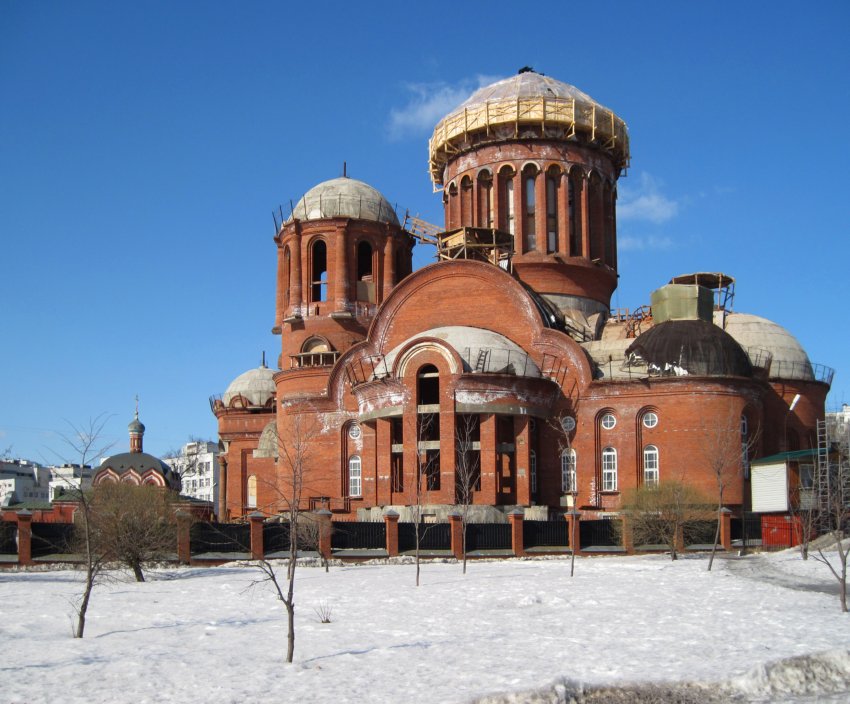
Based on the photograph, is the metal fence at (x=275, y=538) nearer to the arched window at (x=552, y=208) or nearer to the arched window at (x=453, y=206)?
the arched window at (x=552, y=208)

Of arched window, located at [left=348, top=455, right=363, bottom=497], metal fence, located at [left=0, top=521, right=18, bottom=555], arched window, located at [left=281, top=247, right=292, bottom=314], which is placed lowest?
metal fence, located at [left=0, top=521, right=18, bottom=555]

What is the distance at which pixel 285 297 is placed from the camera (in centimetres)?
4925

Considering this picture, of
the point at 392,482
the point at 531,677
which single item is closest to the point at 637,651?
the point at 531,677

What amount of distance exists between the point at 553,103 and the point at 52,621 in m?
36.7

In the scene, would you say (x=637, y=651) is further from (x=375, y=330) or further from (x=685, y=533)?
(x=375, y=330)

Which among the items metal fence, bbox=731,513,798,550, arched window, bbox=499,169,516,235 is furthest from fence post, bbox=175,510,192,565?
arched window, bbox=499,169,516,235

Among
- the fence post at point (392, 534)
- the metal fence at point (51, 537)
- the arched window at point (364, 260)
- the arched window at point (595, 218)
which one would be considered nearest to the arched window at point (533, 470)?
the fence post at point (392, 534)

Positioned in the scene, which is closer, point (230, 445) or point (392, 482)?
point (392, 482)

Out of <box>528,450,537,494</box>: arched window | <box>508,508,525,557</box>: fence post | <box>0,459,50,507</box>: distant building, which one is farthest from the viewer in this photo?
<box>0,459,50,507</box>: distant building

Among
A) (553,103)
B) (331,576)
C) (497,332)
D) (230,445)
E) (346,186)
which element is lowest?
(331,576)

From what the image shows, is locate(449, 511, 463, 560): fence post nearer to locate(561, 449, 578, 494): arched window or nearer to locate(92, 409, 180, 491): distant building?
locate(561, 449, 578, 494): arched window

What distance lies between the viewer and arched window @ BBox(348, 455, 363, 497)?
43656 millimetres

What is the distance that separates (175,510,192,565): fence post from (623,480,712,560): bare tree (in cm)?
1358

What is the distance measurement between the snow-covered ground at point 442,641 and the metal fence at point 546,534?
8.44m
